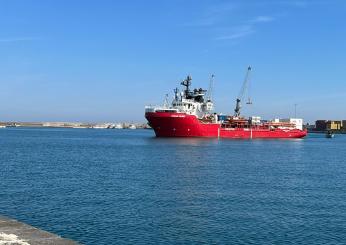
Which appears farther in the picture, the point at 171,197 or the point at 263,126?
the point at 263,126

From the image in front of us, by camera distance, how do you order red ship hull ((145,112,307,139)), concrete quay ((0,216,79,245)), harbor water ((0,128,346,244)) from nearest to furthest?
1. concrete quay ((0,216,79,245))
2. harbor water ((0,128,346,244))
3. red ship hull ((145,112,307,139))

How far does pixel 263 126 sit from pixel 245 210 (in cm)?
12754

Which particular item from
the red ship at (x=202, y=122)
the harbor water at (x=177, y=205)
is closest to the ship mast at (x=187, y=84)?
the red ship at (x=202, y=122)

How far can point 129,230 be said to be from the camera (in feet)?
78.2

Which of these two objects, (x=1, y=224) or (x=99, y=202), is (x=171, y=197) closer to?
(x=99, y=202)

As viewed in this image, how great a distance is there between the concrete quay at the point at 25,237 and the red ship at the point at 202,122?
101m

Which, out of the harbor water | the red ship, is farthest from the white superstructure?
the harbor water

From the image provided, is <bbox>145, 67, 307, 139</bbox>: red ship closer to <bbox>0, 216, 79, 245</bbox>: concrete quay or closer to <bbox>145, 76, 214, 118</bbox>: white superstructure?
<bbox>145, 76, 214, 118</bbox>: white superstructure

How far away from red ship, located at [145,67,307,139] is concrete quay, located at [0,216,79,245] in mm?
100921

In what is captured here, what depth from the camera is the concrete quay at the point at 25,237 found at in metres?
15.4

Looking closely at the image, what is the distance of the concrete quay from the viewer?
1538cm

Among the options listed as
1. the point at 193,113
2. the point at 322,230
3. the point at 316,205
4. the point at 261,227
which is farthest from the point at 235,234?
the point at 193,113

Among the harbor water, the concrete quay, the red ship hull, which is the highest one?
the red ship hull

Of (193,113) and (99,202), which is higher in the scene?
(193,113)
